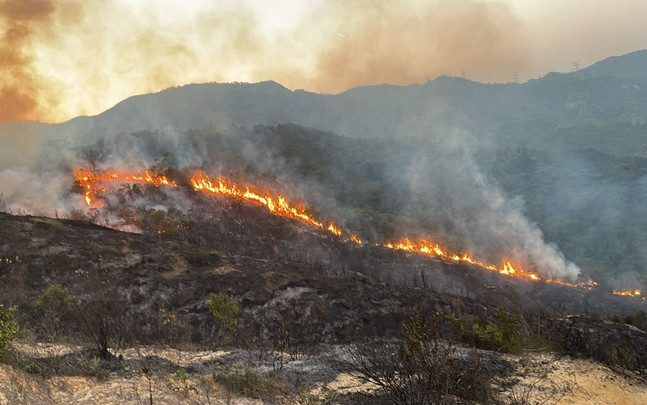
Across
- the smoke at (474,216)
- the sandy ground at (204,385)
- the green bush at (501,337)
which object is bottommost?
the sandy ground at (204,385)

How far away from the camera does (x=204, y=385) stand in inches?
256

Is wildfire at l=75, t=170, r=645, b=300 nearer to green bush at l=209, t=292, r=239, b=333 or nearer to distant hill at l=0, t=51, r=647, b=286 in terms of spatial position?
distant hill at l=0, t=51, r=647, b=286

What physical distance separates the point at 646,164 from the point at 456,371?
9671 cm

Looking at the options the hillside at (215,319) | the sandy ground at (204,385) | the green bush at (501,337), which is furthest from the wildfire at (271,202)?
the sandy ground at (204,385)

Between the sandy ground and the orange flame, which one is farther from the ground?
the orange flame

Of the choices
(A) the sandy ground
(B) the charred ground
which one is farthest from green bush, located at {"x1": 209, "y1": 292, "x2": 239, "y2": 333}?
(A) the sandy ground

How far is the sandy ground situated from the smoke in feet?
135

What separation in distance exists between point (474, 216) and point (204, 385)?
198 feet

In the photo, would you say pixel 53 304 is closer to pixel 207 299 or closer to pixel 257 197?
pixel 207 299

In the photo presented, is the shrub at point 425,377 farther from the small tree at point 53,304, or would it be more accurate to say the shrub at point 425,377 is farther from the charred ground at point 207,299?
the small tree at point 53,304

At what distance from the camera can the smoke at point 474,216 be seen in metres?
50.0

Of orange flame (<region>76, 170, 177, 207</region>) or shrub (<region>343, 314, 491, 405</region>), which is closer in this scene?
shrub (<region>343, 314, 491, 405</region>)

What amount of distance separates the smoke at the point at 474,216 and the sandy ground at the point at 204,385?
41.1m

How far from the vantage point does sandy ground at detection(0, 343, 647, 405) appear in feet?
18.1
